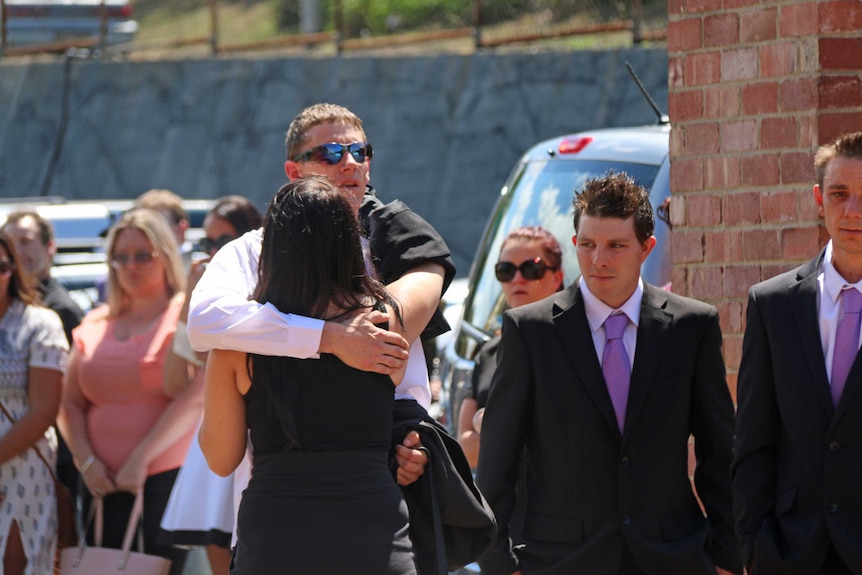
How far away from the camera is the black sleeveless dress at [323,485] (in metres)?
3.28

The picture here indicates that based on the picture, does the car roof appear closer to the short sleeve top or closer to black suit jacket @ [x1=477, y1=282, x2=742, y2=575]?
black suit jacket @ [x1=477, y1=282, x2=742, y2=575]

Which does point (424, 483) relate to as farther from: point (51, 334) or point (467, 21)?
point (467, 21)

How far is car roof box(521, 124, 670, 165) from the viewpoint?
607cm

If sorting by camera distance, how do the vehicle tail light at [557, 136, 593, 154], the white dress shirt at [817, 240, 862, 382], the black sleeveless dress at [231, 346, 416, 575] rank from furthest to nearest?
the vehicle tail light at [557, 136, 593, 154] < the white dress shirt at [817, 240, 862, 382] < the black sleeveless dress at [231, 346, 416, 575]

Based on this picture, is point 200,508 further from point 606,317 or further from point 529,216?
point 529,216

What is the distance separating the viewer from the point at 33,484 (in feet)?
20.7

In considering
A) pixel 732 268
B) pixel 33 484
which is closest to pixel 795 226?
pixel 732 268

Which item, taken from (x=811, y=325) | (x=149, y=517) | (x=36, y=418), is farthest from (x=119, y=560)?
(x=811, y=325)

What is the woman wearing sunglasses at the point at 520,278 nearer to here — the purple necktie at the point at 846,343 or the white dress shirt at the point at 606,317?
the white dress shirt at the point at 606,317

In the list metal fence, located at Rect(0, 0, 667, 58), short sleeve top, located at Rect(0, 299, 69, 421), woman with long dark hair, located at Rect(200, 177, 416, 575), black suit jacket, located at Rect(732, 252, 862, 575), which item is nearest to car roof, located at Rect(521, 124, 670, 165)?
black suit jacket, located at Rect(732, 252, 862, 575)

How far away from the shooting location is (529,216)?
652 cm

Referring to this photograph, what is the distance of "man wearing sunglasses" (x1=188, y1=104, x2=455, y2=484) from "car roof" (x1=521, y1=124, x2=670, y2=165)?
227 cm

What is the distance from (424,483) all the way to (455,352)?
3.26 meters

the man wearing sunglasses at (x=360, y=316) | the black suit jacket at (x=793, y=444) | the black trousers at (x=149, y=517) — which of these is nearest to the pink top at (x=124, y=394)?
the black trousers at (x=149, y=517)
